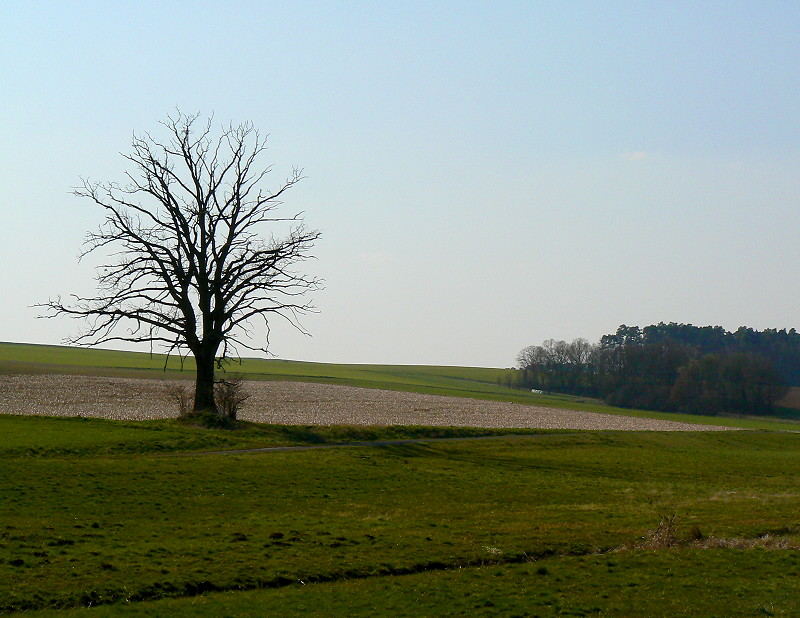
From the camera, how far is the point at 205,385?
168 feet

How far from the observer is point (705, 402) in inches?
5527

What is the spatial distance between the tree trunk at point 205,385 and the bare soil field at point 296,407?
5.14m

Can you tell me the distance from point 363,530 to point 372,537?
4.26 ft

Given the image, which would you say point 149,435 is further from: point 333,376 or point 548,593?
point 333,376

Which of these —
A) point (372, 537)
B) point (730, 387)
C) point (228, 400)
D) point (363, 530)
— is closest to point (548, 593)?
point (372, 537)

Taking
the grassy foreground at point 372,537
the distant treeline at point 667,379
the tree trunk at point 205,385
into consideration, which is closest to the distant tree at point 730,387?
the distant treeline at point 667,379

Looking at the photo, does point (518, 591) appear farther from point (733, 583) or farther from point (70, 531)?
point (70, 531)

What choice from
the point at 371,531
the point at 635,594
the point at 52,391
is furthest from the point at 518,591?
the point at 52,391

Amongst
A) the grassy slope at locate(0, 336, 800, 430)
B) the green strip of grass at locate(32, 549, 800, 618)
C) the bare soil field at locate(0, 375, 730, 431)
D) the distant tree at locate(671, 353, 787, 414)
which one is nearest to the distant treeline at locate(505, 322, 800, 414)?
the distant tree at locate(671, 353, 787, 414)

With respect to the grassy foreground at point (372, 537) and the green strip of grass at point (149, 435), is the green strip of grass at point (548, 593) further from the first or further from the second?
the green strip of grass at point (149, 435)

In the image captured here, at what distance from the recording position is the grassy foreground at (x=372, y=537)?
17969mm

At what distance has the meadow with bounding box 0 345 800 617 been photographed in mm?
18031

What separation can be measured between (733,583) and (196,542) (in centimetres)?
1157

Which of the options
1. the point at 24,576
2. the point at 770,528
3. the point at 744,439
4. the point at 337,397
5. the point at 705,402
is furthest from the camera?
the point at 705,402
